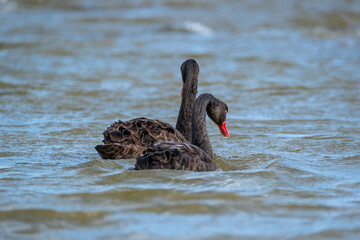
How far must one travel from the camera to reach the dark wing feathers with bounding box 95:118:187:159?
6.34 m

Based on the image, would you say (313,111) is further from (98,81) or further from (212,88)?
(98,81)

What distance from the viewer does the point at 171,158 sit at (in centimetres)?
565

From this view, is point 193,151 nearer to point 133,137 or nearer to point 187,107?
point 133,137

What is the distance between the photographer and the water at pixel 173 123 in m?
4.67

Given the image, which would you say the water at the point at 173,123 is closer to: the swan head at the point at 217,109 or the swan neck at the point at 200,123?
the swan neck at the point at 200,123

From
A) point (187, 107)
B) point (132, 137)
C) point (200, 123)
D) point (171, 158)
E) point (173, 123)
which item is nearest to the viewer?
point (171, 158)

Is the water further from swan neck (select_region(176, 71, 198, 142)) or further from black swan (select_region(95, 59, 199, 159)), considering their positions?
swan neck (select_region(176, 71, 198, 142))

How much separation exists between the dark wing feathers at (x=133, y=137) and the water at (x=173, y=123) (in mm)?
132

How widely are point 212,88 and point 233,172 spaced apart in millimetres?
6386

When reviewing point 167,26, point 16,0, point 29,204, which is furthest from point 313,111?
point 16,0

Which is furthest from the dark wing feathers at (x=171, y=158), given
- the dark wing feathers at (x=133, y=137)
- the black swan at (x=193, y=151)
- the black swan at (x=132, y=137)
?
the dark wing feathers at (x=133, y=137)

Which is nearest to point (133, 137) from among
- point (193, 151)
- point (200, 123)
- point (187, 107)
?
point (200, 123)

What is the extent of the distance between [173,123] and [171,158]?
369cm

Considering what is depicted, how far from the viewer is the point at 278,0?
98.2ft
